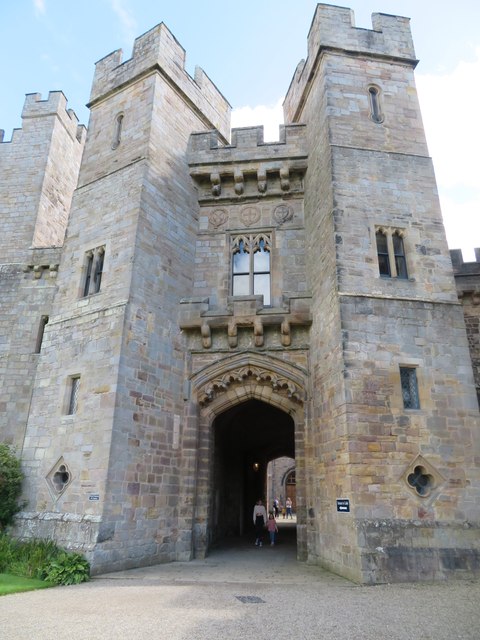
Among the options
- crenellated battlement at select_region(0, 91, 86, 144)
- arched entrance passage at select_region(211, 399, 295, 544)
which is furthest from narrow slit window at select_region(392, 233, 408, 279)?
crenellated battlement at select_region(0, 91, 86, 144)

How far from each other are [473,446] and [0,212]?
14031 mm

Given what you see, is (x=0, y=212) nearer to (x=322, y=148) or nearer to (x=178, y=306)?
(x=178, y=306)

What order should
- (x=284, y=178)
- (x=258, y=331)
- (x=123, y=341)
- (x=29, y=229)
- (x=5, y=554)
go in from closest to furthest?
(x=5, y=554) → (x=123, y=341) → (x=258, y=331) → (x=284, y=178) → (x=29, y=229)

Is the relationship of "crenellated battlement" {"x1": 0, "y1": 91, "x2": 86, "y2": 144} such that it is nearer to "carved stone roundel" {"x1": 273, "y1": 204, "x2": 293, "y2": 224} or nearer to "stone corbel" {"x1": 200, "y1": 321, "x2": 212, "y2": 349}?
"carved stone roundel" {"x1": 273, "y1": 204, "x2": 293, "y2": 224}

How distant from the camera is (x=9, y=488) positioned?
9062 millimetres

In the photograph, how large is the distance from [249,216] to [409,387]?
616cm

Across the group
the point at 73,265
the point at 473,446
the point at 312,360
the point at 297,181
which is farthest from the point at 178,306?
the point at 473,446

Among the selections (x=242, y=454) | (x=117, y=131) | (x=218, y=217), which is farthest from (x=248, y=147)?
(x=242, y=454)

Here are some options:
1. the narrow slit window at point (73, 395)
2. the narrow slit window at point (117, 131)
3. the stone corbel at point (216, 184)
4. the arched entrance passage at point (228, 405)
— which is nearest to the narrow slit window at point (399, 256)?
the arched entrance passage at point (228, 405)

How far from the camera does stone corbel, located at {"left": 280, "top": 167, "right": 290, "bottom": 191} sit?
12.0m

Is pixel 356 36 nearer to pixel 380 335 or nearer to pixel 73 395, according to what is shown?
pixel 380 335

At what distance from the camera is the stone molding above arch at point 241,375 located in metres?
10.5

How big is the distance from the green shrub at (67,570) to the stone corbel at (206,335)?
4953 millimetres

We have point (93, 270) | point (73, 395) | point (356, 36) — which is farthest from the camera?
point (356, 36)
